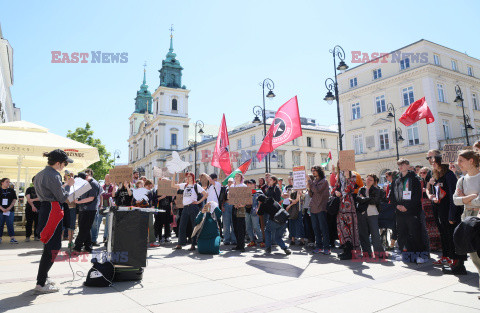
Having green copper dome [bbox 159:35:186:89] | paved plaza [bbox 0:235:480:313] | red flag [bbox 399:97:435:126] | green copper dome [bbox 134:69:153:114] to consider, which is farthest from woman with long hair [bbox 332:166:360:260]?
green copper dome [bbox 134:69:153:114]

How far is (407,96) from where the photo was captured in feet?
104

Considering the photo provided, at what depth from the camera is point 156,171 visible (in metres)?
10.5

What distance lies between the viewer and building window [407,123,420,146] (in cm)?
3059

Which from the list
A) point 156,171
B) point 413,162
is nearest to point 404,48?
point 413,162

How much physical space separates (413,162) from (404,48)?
40.1 feet

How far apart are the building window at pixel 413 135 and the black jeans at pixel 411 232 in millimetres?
27754

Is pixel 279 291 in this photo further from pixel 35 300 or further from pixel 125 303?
pixel 35 300

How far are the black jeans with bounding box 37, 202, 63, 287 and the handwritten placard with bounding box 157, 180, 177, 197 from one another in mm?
5033

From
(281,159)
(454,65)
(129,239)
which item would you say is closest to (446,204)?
(129,239)

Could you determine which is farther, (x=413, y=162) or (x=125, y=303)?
(x=413, y=162)

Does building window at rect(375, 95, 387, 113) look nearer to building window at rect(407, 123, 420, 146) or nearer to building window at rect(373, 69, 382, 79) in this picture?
building window at rect(373, 69, 382, 79)

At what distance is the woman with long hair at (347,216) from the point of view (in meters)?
6.91

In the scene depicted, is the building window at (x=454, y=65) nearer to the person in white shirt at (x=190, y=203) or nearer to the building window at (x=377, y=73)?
the building window at (x=377, y=73)

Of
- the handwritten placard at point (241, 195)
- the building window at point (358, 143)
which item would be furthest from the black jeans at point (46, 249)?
the building window at point (358, 143)
